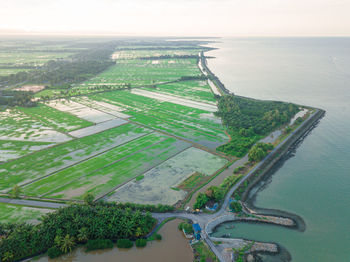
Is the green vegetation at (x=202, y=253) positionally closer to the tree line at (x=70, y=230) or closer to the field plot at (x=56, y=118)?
the tree line at (x=70, y=230)

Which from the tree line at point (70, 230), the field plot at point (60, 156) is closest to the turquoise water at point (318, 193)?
the tree line at point (70, 230)

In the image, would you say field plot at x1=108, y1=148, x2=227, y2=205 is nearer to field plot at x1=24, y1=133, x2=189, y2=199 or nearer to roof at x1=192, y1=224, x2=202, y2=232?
field plot at x1=24, y1=133, x2=189, y2=199

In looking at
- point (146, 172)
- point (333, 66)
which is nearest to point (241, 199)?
point (146, 172)

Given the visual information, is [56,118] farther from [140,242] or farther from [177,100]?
[140,242]

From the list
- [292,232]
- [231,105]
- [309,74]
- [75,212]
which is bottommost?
[292,232]

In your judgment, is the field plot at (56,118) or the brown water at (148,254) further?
the field plot at (56,118)

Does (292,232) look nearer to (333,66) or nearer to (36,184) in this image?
(36,184)

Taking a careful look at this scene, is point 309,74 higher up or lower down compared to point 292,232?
higher up

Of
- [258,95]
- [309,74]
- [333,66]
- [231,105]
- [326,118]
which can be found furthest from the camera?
[333,66]
